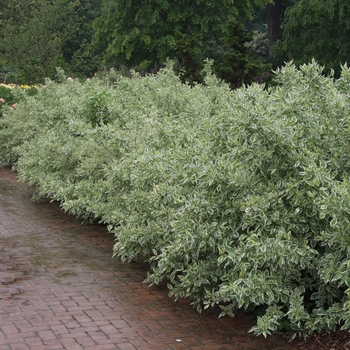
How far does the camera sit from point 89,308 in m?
5.51

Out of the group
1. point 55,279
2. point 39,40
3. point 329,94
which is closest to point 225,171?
point 329,94

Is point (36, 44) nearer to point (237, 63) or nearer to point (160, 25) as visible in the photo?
point (160, 25)

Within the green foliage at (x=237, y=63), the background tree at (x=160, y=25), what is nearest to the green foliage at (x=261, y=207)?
the green foliage at (x=237, y=63)

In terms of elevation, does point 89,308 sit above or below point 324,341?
below

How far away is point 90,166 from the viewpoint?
8.52m

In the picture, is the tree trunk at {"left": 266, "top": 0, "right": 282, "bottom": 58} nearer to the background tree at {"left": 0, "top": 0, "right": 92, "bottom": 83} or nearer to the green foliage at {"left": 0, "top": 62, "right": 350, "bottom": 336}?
the background tree at {"left": 0, "top": 0, "right": 92, "bottom": 83}

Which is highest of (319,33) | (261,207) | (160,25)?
(319,33)

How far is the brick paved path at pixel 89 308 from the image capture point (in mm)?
4820

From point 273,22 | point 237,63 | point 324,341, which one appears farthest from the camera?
point 273,22

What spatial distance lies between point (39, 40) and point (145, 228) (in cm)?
1650

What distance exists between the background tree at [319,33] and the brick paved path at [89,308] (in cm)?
2380

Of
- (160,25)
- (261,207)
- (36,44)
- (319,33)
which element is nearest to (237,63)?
A: (261,207)

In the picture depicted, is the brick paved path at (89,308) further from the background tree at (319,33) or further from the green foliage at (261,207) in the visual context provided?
the background tree at (319,33)

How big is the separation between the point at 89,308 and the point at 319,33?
27867 mm
